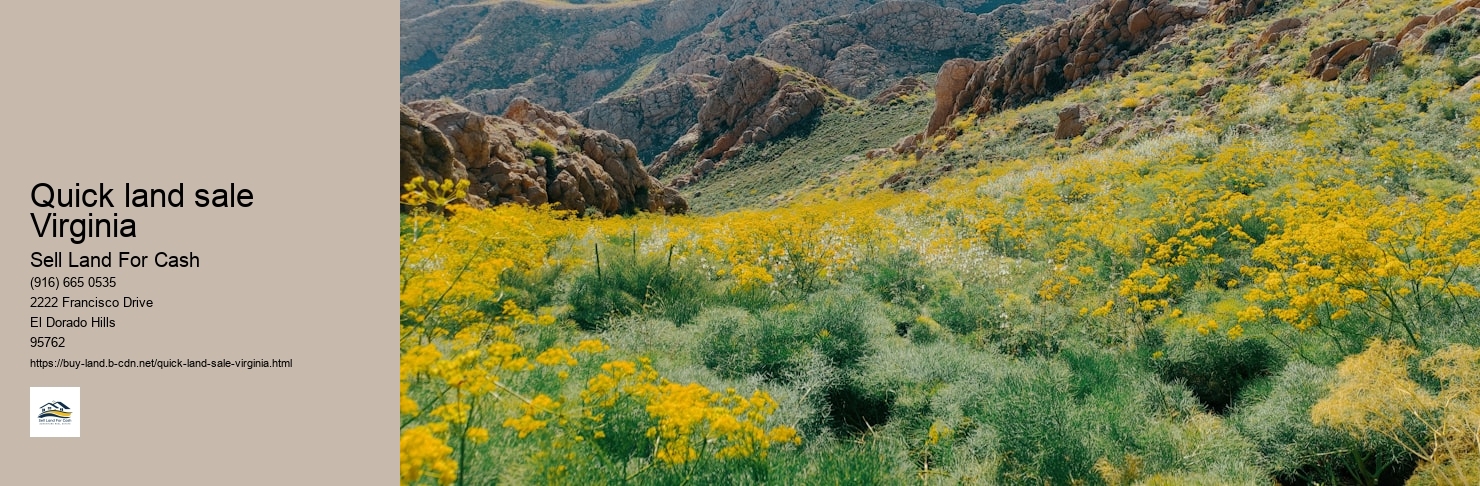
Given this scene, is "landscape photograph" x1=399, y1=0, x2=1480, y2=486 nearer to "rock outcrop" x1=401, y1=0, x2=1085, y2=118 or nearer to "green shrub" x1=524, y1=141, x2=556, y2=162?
"green shrub" x1=524, y1=141, x2=556, y2=162

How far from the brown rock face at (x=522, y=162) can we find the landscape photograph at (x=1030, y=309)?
108mm

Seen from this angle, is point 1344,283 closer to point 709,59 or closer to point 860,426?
point 860,426

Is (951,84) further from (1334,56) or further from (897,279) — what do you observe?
(897,279)

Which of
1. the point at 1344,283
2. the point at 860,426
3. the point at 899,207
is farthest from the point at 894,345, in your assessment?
the point at 899,207

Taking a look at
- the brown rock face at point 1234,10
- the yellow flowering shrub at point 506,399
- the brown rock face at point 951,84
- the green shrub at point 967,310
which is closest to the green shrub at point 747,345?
the yellow flowering shrub at point 506,399

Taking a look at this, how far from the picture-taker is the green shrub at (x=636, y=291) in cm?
569

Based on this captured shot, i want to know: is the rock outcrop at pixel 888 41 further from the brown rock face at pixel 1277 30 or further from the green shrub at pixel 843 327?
the green shrub at pixel 843 327

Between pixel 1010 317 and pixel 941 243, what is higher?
pixel 941 243

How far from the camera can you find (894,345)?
481 cm

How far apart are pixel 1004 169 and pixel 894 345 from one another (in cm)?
1391

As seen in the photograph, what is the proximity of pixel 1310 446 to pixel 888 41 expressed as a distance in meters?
85.2
